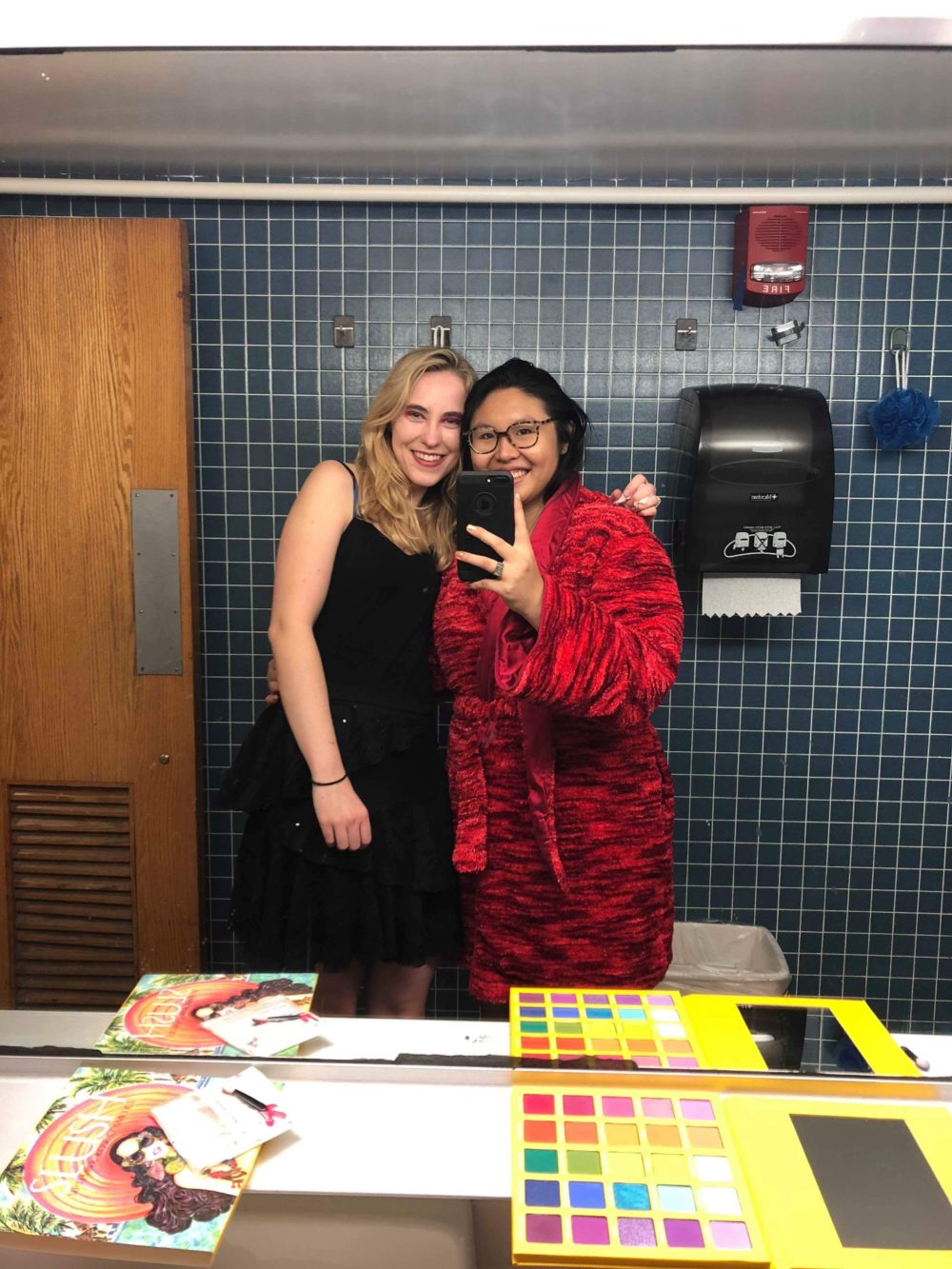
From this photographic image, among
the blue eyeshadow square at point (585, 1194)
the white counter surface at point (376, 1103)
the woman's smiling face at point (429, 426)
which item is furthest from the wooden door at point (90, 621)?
the blue eyeshadow square at point (585, 1194)

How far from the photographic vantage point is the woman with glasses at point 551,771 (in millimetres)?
1466

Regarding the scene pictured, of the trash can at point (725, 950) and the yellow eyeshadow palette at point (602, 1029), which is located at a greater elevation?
the yellow eyeshadow palette at point (602, 1029)

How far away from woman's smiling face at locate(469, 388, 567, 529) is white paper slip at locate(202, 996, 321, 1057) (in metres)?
0.84

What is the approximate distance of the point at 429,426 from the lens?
5.22 feet

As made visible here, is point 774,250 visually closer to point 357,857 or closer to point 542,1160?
point 357,857

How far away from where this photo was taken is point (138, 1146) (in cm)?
78

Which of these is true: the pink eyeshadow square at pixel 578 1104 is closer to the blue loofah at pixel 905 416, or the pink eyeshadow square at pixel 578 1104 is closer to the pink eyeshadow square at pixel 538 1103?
the pink eyeshadow square at pixel 538 1103

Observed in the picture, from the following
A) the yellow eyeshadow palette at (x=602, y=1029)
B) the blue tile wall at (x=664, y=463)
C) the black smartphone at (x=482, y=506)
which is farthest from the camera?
the blue tile wall at (x=664, y=463)

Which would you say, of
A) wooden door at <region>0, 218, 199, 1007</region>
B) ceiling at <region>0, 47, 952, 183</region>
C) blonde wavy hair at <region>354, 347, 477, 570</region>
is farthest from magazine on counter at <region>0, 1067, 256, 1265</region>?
wooden door at <region>0, 218, 199, 1007</region>

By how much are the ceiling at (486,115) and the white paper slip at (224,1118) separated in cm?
130

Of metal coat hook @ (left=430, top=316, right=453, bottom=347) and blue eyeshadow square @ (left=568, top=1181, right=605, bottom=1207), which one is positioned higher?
metal coat hook @ (left=430, top=316, right=453, bottom=347)

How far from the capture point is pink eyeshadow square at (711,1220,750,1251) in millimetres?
695

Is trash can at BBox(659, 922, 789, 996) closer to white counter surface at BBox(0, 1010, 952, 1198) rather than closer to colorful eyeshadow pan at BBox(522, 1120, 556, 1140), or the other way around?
white counter surface at BBox(0, 1010, 952, 1198)

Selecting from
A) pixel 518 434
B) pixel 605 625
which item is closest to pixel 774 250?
pixel 518 434
